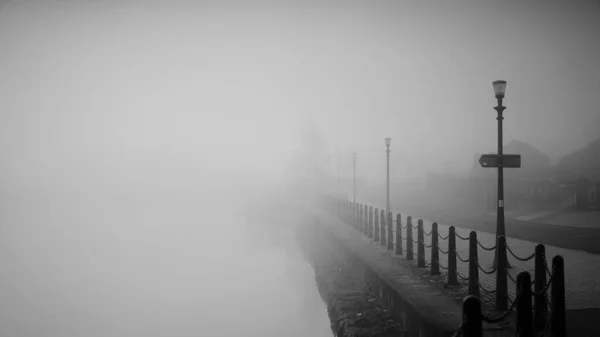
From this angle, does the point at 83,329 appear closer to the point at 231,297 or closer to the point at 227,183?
the point at 231,297

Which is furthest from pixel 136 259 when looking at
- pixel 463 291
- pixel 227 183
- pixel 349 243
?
pixel 227 183

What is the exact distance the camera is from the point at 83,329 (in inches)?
565

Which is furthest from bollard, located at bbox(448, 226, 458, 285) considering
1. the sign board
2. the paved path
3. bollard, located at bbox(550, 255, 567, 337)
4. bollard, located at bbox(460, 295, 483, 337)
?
bollard, located at bbox(460, 295, 483, 337)

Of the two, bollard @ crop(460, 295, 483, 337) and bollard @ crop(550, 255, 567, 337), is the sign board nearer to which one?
bollard @ crop(550, 255, 567, 337)

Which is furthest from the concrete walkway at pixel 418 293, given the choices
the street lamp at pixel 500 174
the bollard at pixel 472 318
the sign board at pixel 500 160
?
the sign board at pixel 500 160

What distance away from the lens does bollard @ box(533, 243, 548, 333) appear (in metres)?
5.28

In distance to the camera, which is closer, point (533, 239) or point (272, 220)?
point (533, 239)

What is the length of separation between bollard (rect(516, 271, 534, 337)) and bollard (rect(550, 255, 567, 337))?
998 mm

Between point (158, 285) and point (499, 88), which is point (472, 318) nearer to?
point (499, 88)

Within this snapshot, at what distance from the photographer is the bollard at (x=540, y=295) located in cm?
528

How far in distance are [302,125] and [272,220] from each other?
34053mm

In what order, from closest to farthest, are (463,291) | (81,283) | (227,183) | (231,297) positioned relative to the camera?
(463,291) → (231,297) → (81,283) → (227,183)

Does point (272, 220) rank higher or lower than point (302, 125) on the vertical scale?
lower

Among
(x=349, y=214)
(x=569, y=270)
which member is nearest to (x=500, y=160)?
(x=569, y=270)
